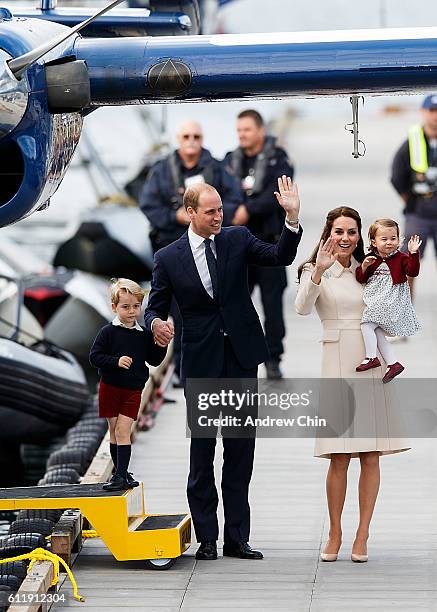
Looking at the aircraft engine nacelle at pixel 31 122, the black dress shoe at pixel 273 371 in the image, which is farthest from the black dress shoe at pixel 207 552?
the black dress shoe at pixel 273 371

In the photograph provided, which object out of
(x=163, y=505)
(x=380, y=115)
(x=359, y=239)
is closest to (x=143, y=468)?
(x=163, y=505)

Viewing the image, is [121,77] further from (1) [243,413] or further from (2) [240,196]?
(2) [240,196]

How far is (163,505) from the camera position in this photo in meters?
8.12

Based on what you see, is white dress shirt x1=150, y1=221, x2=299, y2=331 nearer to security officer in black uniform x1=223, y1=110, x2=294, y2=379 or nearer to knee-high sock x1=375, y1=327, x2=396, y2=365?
knee-high sock x1=375, y1=327, x2=396, y2=365

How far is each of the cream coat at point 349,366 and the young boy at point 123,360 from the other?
69 centimetres

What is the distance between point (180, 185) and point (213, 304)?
131 inches

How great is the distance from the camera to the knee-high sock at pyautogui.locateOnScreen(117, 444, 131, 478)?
688 cm

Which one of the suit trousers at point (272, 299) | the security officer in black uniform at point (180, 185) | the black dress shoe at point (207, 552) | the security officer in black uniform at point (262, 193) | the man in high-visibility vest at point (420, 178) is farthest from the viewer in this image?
the man in high-visibility vest at point (420, 178)

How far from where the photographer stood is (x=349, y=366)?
6.79m

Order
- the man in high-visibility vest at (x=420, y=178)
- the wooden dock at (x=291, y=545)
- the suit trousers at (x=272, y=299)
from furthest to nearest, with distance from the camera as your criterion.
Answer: the man in high-visibility vest at (x=420, y=178), the suit trousers at (x=272, y=299), the wooden dock at (x=291, y=545)

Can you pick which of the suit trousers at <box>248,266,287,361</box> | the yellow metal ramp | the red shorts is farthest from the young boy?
the suit trousers at <box>248,266,287,361</box>

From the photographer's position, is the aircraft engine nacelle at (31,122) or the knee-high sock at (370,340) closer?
the aircraft engine nacelle at (31,122)

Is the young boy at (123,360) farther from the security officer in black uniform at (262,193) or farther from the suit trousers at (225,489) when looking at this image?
the security officer in black uniform at (262,193)

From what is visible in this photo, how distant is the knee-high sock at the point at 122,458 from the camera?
6883 millimetres
